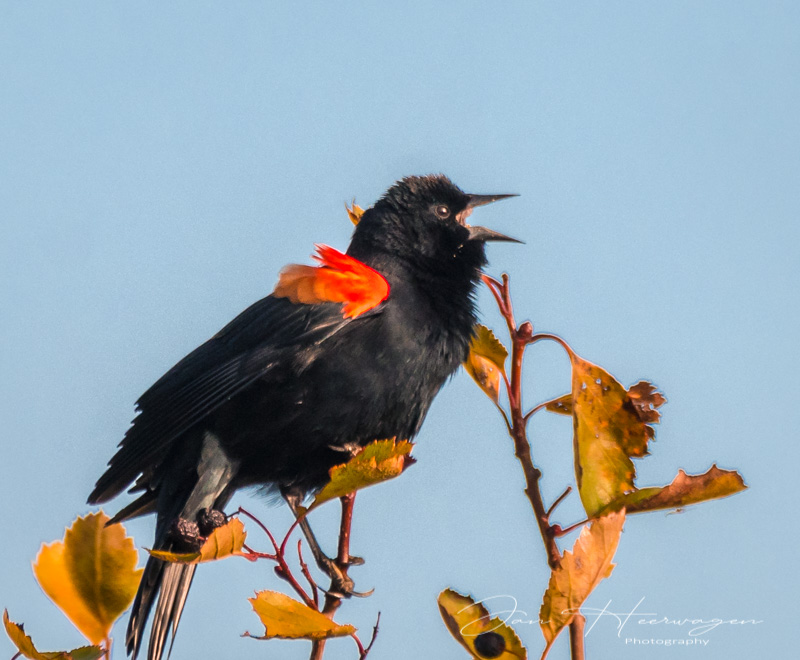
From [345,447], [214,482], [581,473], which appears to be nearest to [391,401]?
[345,447]

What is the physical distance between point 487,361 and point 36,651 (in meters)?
1.22

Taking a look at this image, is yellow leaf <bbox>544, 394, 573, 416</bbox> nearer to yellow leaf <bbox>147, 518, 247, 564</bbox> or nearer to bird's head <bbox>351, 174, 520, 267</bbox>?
yellow leaf <bbox>147, 518, 247, 564</bbox>

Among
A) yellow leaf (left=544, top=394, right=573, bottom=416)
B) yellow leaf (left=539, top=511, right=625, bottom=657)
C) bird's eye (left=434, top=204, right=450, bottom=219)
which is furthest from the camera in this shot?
bird's eye (left=434, top=204, right=450, bottom=219)

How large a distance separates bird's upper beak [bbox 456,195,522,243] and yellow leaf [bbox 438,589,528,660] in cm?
209

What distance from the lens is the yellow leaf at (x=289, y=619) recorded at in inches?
72.5

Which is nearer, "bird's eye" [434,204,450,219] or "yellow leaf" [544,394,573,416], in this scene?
"yellow leaf" [544,394,573,416]

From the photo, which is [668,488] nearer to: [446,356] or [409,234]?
[446,356]

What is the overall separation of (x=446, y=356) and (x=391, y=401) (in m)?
0.31

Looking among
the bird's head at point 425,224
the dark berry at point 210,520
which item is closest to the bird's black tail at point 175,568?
the dark berry at point 210,520

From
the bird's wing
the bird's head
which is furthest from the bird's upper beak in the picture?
the bird's wing

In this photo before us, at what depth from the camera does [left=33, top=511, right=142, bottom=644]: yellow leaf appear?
2193mm

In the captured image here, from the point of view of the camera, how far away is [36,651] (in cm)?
193

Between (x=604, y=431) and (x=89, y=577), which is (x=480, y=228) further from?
(x=89, y=577)

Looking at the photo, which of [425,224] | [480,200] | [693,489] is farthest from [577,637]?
[480,200]
